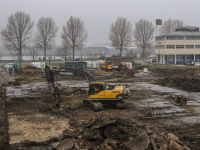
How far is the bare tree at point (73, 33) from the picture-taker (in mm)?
82000

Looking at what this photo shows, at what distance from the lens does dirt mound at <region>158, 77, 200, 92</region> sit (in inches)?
1294

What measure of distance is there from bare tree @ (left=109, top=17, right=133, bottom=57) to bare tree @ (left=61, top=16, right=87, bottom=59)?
35.2 feet

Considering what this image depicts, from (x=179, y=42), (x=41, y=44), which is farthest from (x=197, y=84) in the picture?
(x=41, y=44)

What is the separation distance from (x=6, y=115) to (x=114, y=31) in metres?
71.8

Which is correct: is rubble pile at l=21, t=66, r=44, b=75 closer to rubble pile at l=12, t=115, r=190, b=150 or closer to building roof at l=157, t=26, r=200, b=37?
rubble pile at l=12, t=115, r=190, b=150

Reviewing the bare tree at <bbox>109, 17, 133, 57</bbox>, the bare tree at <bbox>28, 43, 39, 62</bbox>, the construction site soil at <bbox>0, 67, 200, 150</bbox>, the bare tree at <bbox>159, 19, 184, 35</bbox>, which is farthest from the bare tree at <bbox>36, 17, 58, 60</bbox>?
the construction site soil at <bbox>0, 67, 200, 150</bbox>

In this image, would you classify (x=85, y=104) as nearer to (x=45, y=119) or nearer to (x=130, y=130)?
(x=45, y=119)

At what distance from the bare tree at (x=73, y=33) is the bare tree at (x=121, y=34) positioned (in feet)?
35.2

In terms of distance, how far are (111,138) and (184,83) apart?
23889mm

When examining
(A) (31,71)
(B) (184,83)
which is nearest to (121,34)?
(A) (31,71)

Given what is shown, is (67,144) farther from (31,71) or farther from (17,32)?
(17,32)

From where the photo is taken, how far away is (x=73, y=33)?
82438mm

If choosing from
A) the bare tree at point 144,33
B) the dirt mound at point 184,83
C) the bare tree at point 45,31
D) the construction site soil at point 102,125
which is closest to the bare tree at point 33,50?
the bare tree at point 45,31

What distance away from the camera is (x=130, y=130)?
13461mm
